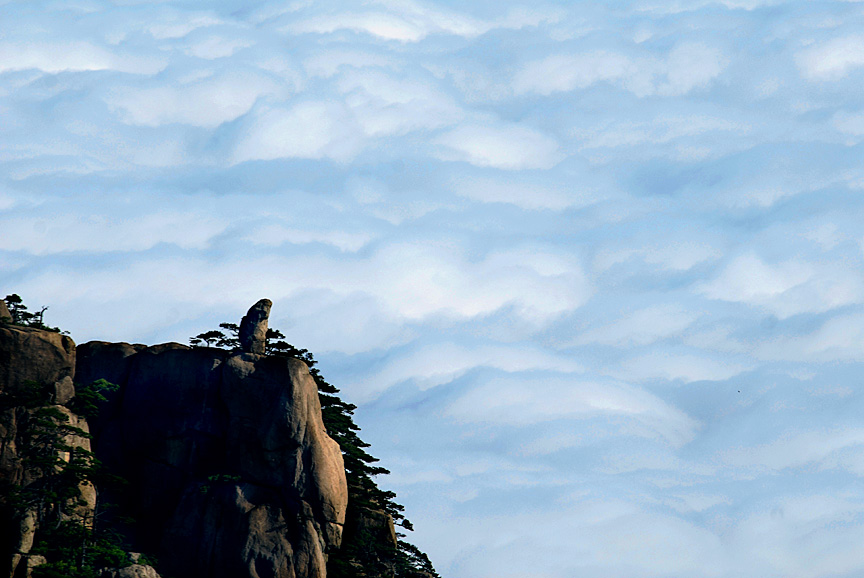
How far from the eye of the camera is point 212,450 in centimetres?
7862

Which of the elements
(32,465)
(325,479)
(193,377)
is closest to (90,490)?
(32,465)

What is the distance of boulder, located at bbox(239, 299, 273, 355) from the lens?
81.2m

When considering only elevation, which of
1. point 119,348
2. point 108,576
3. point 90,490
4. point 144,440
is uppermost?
point 119,348

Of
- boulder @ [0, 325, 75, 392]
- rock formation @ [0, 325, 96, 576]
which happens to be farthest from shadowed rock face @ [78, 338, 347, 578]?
rock formation @ [0, 325, 96, 576]

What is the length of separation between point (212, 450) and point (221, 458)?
89 cm

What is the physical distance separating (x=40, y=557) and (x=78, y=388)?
13.4 m

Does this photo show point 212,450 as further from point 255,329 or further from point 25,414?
point 25,414

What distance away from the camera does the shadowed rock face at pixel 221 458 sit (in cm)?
7512

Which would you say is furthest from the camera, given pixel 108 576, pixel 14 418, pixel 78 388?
pixel 78 388

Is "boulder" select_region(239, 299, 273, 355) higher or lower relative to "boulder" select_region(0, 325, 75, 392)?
higher

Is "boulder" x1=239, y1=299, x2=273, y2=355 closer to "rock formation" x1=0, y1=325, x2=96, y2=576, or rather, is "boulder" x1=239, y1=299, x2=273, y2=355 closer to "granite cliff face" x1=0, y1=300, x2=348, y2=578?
"granite cliff face" x1=0, y1=300, x2=348, y2=578

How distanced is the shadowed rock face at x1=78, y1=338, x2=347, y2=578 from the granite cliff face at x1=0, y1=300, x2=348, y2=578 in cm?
8

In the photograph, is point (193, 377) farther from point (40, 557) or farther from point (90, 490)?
point (40, 557)

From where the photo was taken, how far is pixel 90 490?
7406cm
